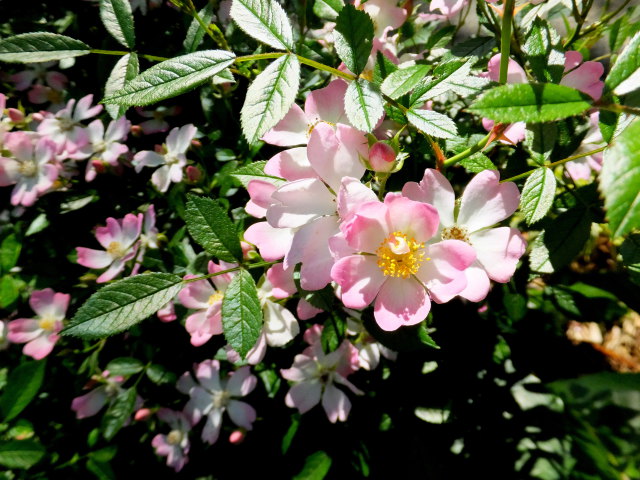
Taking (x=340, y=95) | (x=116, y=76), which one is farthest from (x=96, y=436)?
(x=340, y=95)

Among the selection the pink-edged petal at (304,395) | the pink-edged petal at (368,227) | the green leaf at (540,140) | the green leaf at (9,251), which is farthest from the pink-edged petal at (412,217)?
the green leaf at (9,251)

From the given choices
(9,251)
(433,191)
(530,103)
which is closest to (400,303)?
(433,191)

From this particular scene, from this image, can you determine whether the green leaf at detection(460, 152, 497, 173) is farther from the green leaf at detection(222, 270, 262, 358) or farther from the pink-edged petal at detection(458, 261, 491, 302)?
the green leaf at detection(222, 270, 262, 358)

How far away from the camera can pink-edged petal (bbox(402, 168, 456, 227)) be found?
0.58 meters

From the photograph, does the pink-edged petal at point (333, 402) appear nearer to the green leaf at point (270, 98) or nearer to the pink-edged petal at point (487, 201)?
the pink-edged petal at point (487, 201)

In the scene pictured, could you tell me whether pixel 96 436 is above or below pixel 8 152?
below

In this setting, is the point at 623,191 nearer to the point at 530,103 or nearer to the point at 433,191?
the point at 530,103

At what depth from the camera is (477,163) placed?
656 mm

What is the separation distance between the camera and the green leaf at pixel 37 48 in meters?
0.60

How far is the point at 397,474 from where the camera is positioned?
52.0 inches

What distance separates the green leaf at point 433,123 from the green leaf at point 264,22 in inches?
7.4

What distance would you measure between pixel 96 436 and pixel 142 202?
0.69 meters

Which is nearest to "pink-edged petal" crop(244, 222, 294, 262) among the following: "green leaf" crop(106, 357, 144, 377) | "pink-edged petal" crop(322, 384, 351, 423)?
"pink-edged petal" crop(322, 384, 351, 423)

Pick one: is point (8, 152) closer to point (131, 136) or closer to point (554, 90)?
point (131, 136)
